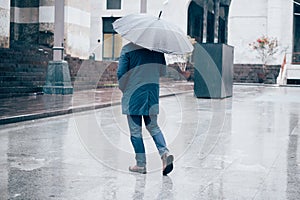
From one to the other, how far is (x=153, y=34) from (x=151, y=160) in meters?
2.02

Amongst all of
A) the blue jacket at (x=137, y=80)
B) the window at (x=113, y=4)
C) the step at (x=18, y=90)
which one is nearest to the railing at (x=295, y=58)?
the window at (x=113, y=4)

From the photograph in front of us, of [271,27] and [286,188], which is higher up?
[271,27]

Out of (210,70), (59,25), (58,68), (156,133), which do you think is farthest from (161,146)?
(210,70)

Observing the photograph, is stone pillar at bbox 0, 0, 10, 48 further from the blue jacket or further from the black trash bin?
the blue jacket

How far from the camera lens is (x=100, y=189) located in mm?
5242

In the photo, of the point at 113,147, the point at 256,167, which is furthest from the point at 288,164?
the point at 113,147

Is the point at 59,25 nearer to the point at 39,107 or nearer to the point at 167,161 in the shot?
the point at 39,107

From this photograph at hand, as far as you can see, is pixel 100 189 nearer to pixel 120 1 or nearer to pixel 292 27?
pixel 292 27

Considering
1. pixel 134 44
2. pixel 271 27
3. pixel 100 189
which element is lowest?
pixel 100 189

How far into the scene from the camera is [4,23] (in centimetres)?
1959

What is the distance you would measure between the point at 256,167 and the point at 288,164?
534mm

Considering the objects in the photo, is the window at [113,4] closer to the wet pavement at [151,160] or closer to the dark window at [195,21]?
the dark window at [195,21]

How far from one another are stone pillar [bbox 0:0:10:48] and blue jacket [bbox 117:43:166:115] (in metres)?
14.8

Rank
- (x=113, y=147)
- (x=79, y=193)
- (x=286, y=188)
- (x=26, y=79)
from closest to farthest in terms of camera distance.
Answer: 1. (x=79, y=193)
2. (x=286, y=188)
3. (x=113, y=147)
4. (x=26, y=79)
